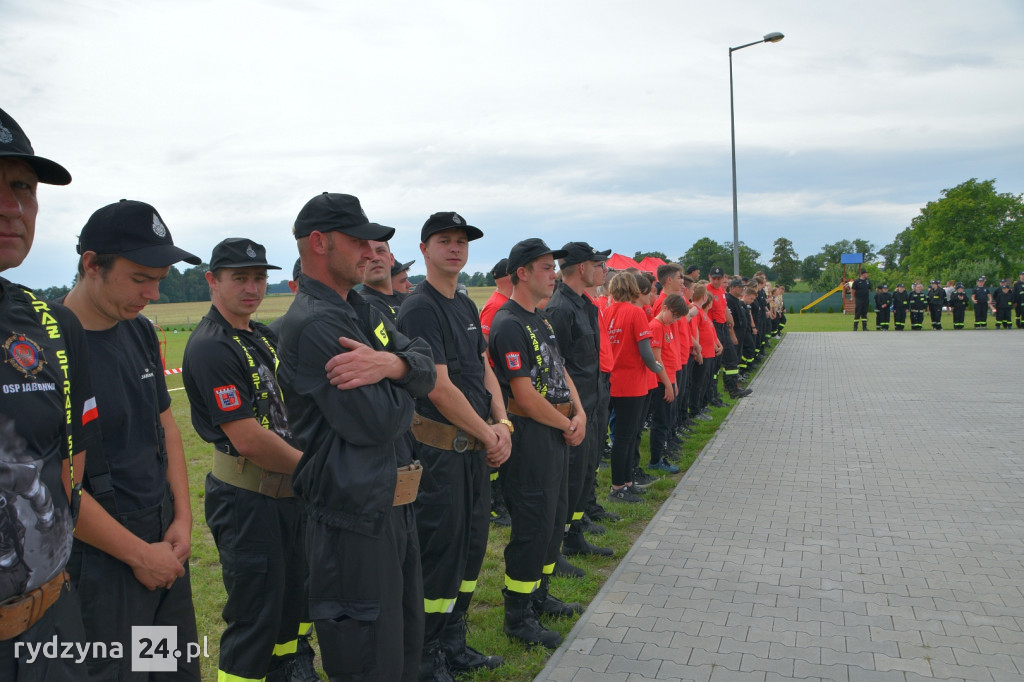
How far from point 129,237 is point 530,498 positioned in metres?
2.54

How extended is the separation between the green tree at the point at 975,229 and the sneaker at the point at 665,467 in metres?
60.9

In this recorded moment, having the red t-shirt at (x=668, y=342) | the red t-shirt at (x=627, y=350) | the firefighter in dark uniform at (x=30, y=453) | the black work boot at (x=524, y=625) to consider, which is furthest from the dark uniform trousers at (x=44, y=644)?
the red t-shirt at (x=668, y=342)

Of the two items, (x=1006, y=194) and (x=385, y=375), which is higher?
(x=1006, y=194)

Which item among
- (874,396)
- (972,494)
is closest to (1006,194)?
(874,396)

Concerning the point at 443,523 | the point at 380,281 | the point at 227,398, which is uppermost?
the point at 380,281

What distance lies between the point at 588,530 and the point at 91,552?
439 cm

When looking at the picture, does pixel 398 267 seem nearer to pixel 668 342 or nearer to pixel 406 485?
pixel 668 342

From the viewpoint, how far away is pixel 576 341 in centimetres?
557

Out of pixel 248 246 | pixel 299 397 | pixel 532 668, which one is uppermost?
pixel 248 246

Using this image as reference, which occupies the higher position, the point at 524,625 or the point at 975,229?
the point at 975,229

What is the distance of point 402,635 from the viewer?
8.56 ft

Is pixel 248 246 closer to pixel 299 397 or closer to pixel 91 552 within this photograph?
pixel 299 397

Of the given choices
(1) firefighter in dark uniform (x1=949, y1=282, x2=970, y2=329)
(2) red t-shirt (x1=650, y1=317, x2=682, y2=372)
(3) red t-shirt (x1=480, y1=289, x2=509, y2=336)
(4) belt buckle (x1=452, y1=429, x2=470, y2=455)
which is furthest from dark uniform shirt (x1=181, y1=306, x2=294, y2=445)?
(1) firefighter in dark uniform (x1=949, y1=282, x2=970, y2=329)

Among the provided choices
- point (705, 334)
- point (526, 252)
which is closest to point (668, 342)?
point (705, 334)
